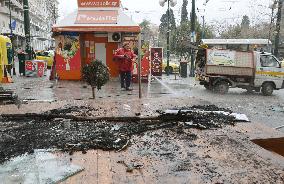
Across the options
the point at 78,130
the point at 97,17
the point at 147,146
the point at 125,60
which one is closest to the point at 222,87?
the point at 125,60

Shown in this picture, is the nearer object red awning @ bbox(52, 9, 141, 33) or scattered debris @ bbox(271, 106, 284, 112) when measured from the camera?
scattered debris @ bbox(271, 106, 284, 112)

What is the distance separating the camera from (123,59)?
1350 centimetres

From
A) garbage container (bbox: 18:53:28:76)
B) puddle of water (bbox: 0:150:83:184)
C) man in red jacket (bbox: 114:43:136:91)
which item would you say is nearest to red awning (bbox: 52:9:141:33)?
man in red jacket (bbox: 114:43:136:91)

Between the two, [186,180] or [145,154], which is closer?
[186,180]

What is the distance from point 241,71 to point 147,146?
1454 cm

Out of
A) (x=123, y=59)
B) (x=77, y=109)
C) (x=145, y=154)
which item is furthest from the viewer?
(x=123, y=59)

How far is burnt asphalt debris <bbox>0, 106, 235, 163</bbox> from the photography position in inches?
141

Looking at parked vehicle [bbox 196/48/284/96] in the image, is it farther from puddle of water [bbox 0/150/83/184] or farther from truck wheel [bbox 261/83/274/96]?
puddle of water [bbox 0/150/83/184]

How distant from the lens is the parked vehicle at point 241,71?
17094 millimetres

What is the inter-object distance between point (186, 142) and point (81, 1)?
15217 millimetres

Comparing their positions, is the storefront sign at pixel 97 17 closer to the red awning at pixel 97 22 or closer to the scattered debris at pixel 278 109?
the red awning at pixel 97 22

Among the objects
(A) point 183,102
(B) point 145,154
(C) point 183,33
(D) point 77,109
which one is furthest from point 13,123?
(C) point 183,33

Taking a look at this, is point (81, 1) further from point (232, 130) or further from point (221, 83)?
point (232, 130)

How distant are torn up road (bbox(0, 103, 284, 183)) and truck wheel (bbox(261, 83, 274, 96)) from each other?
43.0 ft
